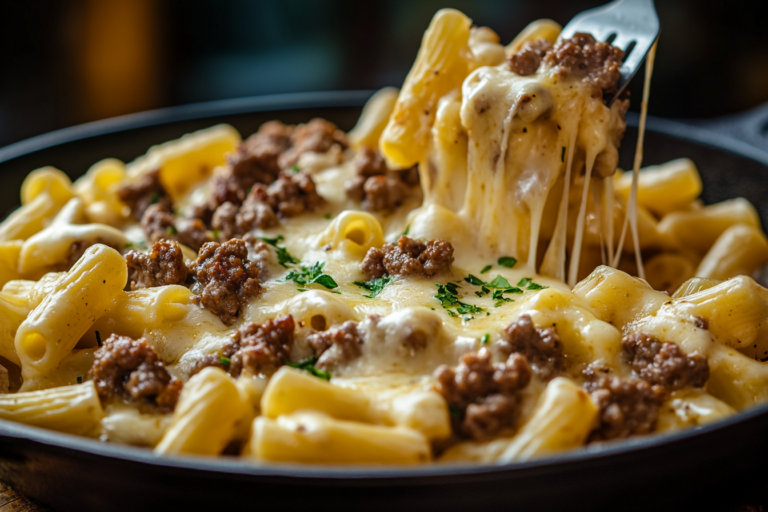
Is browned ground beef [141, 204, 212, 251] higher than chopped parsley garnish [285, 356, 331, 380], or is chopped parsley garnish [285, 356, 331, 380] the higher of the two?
chopped parsley garnish [285, 356, 331, 380]

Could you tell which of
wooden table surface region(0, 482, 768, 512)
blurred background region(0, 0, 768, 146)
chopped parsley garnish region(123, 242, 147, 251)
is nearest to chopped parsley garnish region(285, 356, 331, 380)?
wooden table surface region(0, 482, 768, 512)

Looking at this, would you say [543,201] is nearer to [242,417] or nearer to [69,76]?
[242,417]

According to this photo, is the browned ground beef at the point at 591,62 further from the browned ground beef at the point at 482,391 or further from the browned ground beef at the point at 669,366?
the browned ground beef at the point at 482,391

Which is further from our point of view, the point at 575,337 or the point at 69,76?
the point at 69,76

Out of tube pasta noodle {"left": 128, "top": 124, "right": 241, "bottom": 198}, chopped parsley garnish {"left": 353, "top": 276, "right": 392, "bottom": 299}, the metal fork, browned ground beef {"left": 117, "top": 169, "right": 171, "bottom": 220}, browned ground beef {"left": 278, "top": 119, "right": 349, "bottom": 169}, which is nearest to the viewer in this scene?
chopped parsley garnish {"left": 353, "top": 276, "right": 392, "bottom": 299}

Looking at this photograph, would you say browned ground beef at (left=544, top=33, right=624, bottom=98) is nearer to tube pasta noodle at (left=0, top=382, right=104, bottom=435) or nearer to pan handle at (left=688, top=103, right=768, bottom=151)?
pan handle at (left=688, top=103, right=768, bottom=151)

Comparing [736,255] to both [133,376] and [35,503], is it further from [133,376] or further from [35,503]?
[35,503]

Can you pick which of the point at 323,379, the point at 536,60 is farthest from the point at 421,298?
the point at 536,60
